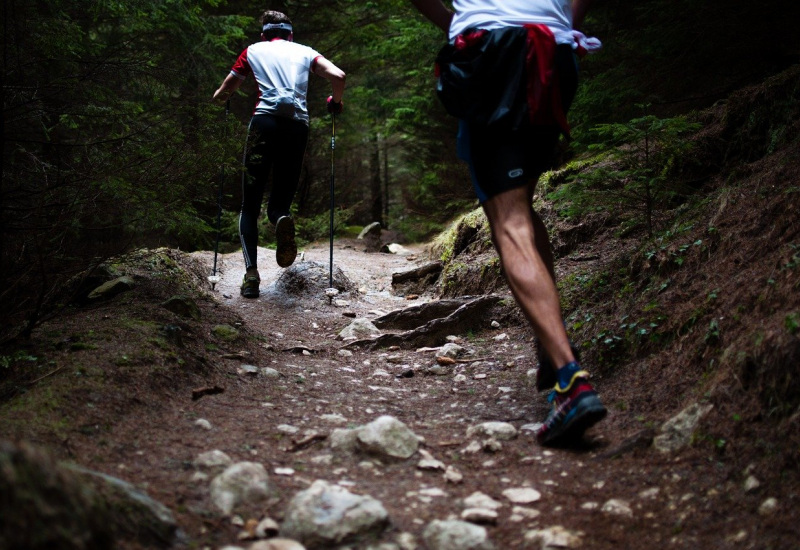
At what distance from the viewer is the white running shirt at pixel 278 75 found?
5840 millimetres

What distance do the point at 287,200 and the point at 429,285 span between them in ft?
6.97

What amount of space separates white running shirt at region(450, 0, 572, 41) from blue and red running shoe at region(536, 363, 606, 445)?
4.81 feet

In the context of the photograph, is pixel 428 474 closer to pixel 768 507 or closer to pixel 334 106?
pixel 768 507

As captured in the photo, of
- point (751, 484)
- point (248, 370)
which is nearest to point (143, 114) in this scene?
point (248, 370)

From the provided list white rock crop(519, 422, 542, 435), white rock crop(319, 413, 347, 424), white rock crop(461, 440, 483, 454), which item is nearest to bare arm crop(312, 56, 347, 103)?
white rock crop(319, 413, 347, 424)

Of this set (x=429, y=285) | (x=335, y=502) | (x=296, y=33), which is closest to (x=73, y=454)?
(x=335, y=502)

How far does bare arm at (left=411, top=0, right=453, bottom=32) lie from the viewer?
2793mm

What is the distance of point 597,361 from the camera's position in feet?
10.1

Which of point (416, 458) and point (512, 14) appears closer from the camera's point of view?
point (416, 458)

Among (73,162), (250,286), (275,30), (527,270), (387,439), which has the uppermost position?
(275,30)

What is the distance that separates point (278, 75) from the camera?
587 centimetres

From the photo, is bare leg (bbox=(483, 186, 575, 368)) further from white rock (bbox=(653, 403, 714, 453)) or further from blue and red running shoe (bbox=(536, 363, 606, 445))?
white rock (bbox=(653, 403, 714, 453))

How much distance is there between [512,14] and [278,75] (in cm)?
385

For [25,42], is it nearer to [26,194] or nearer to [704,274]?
[26,194]
